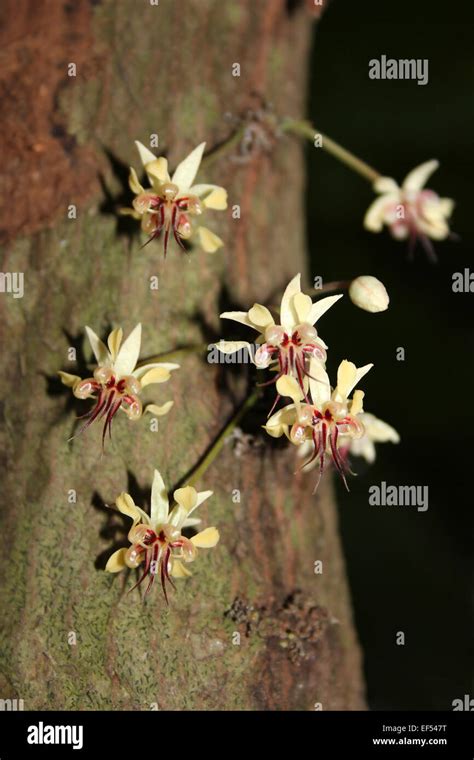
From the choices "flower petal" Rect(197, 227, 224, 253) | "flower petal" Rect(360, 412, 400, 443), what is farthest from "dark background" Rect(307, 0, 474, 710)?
"flower petal" Rect(197, 227, 224, 253)

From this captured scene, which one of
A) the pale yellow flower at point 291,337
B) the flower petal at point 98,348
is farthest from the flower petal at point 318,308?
the flower petal at point 98,348

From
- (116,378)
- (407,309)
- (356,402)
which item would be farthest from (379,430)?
(407,309)

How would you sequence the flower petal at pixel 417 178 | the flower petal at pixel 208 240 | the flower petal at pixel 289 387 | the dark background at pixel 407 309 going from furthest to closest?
the dark background at pixel 407 309 → the flower petal at pixel 417 178 → the flower petal at pixel 208 240 → the flower petal at pixel 289 387

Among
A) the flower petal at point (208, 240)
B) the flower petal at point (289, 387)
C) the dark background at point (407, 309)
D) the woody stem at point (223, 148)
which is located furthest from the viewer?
the dark background at point (407, 309)

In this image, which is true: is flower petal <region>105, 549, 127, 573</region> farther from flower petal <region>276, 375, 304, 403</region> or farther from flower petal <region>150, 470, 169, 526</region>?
flower petal <region>276, 375, 304, 403</region>

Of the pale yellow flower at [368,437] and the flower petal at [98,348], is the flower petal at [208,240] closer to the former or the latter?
the flower petal at [98,348]

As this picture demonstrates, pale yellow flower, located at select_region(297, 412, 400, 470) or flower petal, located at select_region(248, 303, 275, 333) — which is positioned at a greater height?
flower petal, located at select_region(248, 303, 275, 333)

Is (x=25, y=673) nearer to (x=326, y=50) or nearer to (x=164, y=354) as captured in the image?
(x=164, y=354)

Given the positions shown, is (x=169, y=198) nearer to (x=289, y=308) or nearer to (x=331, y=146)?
(x=289, y=308)
